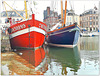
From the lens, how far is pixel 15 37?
16.0 meters

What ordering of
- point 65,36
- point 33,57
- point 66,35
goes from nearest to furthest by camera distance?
point 33,57 → point 66,35 → point 65,36

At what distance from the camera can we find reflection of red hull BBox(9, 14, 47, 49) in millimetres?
15203

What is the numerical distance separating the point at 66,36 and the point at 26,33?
16.5ft

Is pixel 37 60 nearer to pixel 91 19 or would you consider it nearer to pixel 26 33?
pixel 26 33

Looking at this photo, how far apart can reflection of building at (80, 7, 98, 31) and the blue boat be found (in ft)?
149

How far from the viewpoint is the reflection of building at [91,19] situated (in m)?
61.5

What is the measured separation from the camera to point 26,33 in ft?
50.2

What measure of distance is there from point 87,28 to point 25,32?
171 ft

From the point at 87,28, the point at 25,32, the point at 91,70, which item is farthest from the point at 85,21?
the point at 91,70

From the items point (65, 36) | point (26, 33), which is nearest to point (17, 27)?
point (26, 33)

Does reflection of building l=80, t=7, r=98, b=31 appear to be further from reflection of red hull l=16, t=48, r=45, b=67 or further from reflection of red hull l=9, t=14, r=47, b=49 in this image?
reflection of red hull l=16, t=48, r=45, b=67

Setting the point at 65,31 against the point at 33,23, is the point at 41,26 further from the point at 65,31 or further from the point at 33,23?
the point at 65,31

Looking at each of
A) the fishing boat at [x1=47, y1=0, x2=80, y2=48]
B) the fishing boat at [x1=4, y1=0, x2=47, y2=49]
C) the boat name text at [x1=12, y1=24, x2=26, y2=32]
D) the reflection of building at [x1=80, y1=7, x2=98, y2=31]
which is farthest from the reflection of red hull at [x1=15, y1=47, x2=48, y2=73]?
the reflection of building at [x1=80, y1=7, x2=98, y2=31]

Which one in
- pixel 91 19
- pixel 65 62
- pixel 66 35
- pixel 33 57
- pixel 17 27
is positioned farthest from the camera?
pixel 91 19
